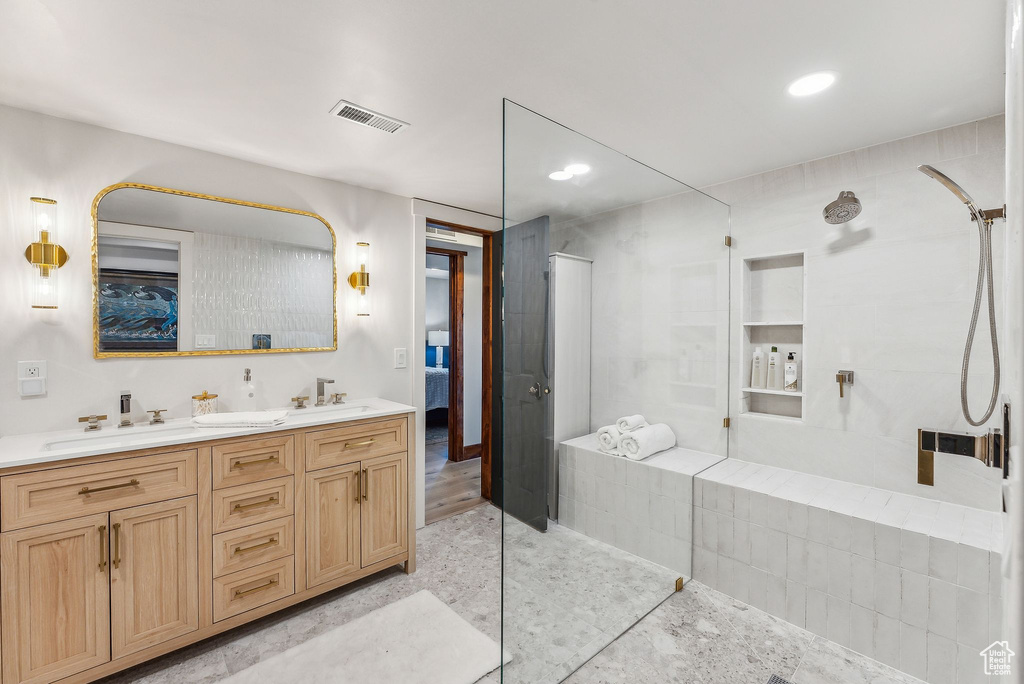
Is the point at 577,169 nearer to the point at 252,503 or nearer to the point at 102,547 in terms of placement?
the point at 252,503

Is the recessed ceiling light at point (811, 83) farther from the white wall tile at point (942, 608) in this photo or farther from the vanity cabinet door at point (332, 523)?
the vanity cabinet door at point (332, 523)

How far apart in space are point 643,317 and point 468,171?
1384mm

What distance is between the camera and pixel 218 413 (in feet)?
7.72

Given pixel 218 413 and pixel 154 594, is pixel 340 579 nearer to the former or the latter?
pixel 154 594

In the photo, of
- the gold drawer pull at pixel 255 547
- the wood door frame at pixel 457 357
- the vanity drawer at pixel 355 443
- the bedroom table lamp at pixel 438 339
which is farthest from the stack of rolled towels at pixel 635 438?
the bedroom table lamp at pixel 438 339

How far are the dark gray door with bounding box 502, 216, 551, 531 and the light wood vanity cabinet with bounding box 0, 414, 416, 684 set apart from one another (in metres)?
1.18

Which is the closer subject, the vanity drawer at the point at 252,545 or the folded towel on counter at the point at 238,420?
the vanity drawer at the point at 252,545

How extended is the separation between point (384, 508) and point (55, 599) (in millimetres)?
1316

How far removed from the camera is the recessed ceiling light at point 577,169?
174 cm

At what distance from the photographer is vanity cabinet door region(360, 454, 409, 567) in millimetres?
2490

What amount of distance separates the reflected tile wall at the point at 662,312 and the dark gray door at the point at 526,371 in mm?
134

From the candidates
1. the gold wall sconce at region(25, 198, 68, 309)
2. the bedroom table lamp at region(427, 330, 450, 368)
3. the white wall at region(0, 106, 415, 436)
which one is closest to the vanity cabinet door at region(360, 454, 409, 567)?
the white wall at region(0, 106, 415, 436)

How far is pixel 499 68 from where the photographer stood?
5.44ft

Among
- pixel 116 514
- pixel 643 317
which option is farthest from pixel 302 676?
pixel 643 317
